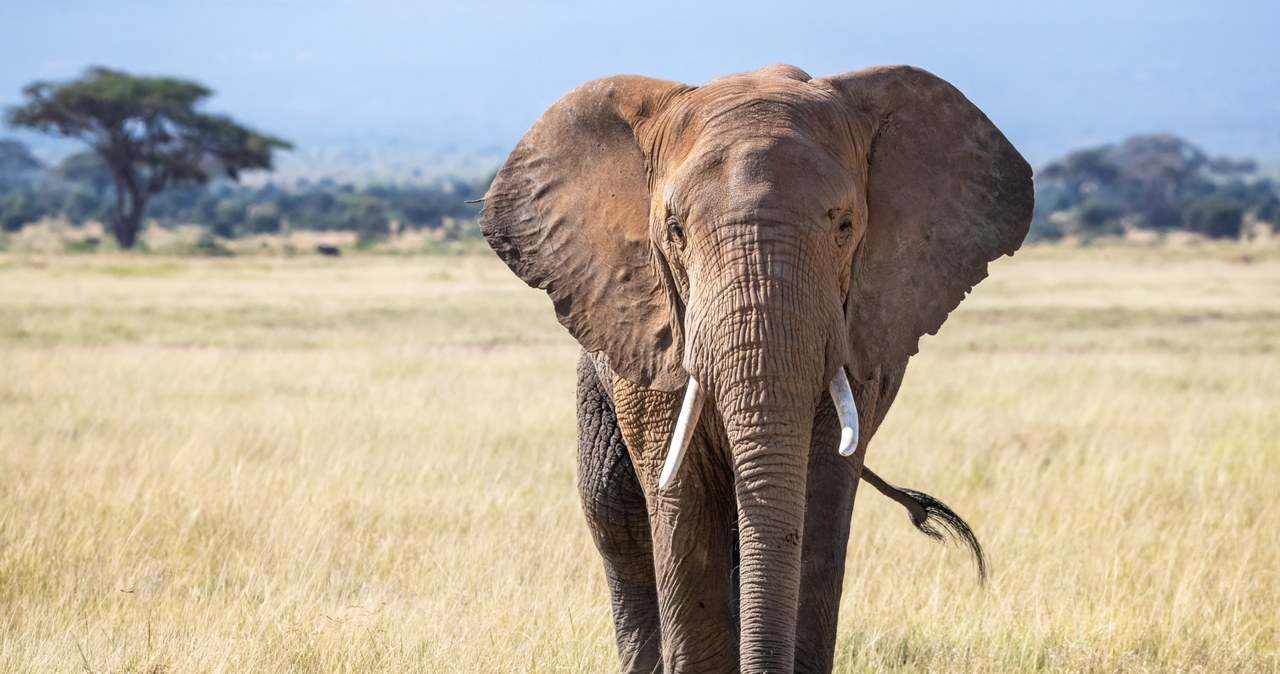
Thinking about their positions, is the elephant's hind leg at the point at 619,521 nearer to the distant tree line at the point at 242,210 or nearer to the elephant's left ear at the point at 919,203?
the elephant's left ear at the point at 919,203

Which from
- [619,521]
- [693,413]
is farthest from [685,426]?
[619,521]

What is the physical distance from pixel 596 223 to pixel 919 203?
947mm

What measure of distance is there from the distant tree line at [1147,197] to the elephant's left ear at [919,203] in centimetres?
6347

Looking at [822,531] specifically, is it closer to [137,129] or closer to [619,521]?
[619,521]

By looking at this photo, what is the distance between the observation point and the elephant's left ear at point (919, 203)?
14.2 feet

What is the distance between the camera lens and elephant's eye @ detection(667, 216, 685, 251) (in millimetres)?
4051

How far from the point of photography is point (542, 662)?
561 centimetres

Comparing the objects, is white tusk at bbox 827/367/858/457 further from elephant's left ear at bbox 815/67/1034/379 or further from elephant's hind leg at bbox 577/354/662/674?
elephant's hind leg at bbox 577/354/662/674

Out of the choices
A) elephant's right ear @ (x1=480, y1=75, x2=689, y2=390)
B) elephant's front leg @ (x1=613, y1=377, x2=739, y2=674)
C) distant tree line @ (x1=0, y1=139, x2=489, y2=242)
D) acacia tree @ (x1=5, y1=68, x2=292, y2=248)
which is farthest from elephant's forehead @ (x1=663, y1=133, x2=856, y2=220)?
distant tree line @ (x1=0, y1=139, x2=489, y2=242)

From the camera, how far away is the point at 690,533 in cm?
→ 446

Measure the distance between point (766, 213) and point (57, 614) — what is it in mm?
3641

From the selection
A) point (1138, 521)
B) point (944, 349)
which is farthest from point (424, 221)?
point (1138, 521)

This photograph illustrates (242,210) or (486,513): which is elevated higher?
(486,513)

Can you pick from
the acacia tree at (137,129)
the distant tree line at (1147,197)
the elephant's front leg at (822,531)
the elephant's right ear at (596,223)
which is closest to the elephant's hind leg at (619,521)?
the elephant's right ear at (596,223)
